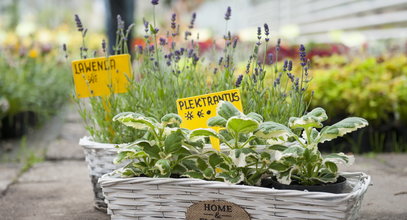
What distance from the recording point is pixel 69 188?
2793 mm

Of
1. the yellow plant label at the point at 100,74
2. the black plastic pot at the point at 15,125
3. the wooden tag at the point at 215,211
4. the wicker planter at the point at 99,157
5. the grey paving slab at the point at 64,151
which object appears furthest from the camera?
the black plastic pot at the point at 15,125

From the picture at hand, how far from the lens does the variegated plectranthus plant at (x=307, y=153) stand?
157 cm

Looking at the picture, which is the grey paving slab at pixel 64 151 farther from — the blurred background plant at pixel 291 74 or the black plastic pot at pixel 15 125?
the black plastic pot at pixel 15 125

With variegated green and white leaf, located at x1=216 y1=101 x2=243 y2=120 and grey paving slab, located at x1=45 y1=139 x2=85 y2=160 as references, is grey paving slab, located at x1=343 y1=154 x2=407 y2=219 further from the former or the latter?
grey paving slab, located at x1=45 y1=139 x2=85 y2=160

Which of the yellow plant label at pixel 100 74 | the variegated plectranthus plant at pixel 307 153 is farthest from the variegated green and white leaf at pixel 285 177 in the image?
the yellow plant label at pixel 100 74

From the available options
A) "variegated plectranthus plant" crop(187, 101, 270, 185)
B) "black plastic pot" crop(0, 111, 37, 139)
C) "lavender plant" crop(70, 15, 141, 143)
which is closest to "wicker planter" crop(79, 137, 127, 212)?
"lavender plant" crop(70, 15, 141, 143)

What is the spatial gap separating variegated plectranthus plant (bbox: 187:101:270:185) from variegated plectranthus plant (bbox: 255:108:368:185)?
5 cm

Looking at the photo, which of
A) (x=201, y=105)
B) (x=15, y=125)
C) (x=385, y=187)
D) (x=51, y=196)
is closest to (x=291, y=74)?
(x=201, y=105)

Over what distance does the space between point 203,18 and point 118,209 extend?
24854 mm

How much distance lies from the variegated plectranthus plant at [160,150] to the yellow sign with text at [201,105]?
0.12 m

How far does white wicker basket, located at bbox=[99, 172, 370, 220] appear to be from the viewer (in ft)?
4.90

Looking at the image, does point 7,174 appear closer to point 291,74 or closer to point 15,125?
point 15,125

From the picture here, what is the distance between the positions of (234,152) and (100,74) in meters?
0.88

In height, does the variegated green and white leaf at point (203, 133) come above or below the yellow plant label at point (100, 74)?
below
